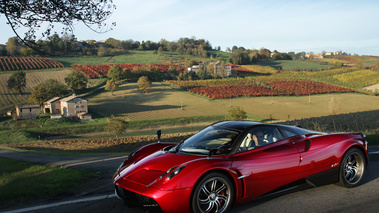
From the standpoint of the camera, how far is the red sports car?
3.76 meters

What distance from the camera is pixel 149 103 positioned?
6494 cm

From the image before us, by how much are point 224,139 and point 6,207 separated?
371cm

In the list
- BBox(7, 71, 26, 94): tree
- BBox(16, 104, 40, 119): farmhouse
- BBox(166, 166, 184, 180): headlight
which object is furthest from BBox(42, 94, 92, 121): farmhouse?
BBox(166, 166, 184, 180): headlight

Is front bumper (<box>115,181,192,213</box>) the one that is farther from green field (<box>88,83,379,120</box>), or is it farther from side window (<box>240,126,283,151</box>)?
green field (<box>88,83,379,120</box>)

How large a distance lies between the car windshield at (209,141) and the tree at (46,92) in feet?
200

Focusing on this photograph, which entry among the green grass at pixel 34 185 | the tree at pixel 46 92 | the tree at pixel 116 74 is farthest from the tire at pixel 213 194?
the tree at pixel 116 74

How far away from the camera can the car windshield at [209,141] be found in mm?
4566

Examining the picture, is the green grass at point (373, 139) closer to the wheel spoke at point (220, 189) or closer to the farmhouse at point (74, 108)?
the wheel spoke at point (220, 189)

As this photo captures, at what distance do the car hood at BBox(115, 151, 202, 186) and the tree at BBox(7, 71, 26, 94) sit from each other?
70.3 m

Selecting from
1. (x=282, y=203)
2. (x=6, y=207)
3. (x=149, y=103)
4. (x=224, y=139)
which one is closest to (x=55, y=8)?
(x=6, y=207)

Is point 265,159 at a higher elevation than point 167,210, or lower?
higher

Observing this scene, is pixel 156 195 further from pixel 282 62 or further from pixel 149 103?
pixel 282 62

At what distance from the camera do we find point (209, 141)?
4.76 metres

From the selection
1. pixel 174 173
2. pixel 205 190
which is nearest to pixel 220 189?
pixel 205 190
